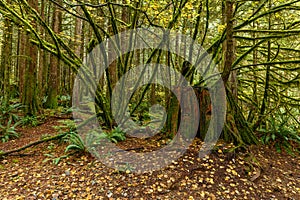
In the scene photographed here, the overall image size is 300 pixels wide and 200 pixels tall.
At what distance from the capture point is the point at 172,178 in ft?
11.5

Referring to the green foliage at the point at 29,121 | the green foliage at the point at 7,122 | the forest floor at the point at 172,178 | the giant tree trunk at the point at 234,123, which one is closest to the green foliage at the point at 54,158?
the forest floor at the point at 172,178

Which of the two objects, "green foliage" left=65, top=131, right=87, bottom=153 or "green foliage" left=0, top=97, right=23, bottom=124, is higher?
"green foliage" left=0, top=97, right=23, bottom=124

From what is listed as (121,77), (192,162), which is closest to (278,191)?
(192,162)

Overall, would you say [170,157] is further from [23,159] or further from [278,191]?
[23,159]

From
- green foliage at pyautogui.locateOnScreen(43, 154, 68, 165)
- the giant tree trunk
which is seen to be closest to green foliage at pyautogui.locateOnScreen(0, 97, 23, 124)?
green foliage at pyautogui.locateOnScreen(43, 154, 68, 165)

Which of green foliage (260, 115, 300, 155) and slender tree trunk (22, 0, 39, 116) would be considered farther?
slender tree trunk (22, 0, 39, 116)

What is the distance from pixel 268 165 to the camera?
3961 millimetres

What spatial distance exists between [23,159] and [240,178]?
14.1 ft

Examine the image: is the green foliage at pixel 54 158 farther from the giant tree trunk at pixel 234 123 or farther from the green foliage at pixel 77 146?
the giant tree trunk at pixel 234 123

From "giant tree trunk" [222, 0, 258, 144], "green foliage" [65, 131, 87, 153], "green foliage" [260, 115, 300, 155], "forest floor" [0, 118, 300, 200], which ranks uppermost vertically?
"giant tree trunk" [222, 0, 258, 144]

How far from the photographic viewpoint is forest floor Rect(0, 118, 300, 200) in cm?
326

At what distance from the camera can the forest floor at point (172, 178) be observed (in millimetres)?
3260

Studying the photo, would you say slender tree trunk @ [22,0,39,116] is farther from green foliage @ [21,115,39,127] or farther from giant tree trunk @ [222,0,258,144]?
giant tree trunk @ [222,0,258,144]

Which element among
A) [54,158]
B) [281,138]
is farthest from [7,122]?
[281,138]
